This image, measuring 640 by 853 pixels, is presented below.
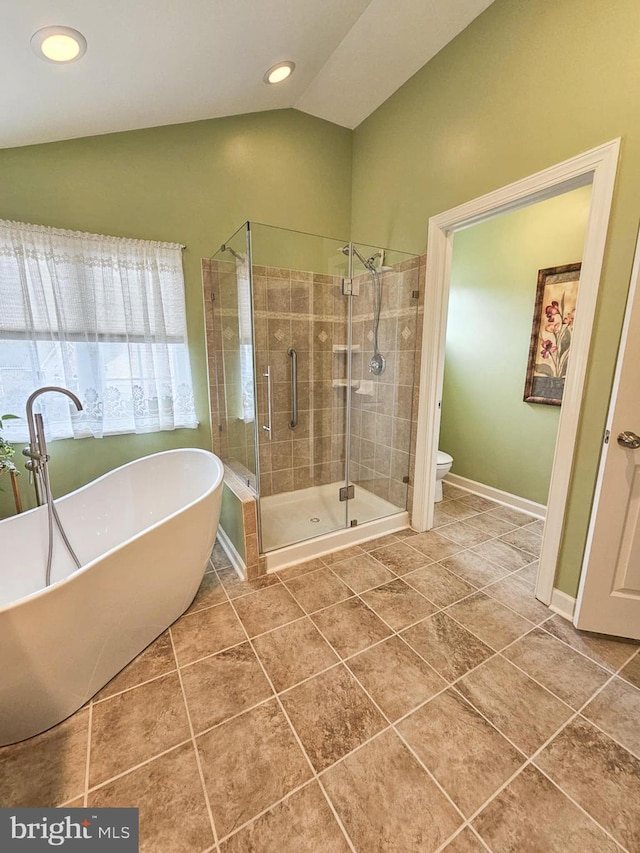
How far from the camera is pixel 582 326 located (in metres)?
1.65

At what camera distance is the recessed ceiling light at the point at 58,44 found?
1303 mm

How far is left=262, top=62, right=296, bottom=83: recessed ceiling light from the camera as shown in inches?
78.9

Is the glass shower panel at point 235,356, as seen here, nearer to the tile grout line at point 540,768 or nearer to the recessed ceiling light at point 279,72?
the recessed ceiling light at point 279,72

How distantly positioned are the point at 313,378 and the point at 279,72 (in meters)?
1.91

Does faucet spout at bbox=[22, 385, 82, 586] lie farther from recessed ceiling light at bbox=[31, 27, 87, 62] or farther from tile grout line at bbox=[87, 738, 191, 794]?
recessed ceiling light at bbox=[31, 27, 87, 62]

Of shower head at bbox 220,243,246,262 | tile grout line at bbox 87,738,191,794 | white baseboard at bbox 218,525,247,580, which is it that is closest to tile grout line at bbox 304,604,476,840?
tile grout line at bbox 87,738,191,794

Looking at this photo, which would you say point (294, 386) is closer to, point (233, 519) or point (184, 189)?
point (233, 519)

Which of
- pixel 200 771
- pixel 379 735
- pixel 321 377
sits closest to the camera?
pixel 200 771

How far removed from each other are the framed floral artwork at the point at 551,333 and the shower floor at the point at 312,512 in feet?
5.05

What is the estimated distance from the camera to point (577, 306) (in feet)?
5.39

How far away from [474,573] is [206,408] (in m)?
2.18

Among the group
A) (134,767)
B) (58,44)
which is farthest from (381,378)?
(134,767)

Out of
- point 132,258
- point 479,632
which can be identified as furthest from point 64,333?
point 479,632

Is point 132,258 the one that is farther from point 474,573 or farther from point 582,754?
point 582,754
